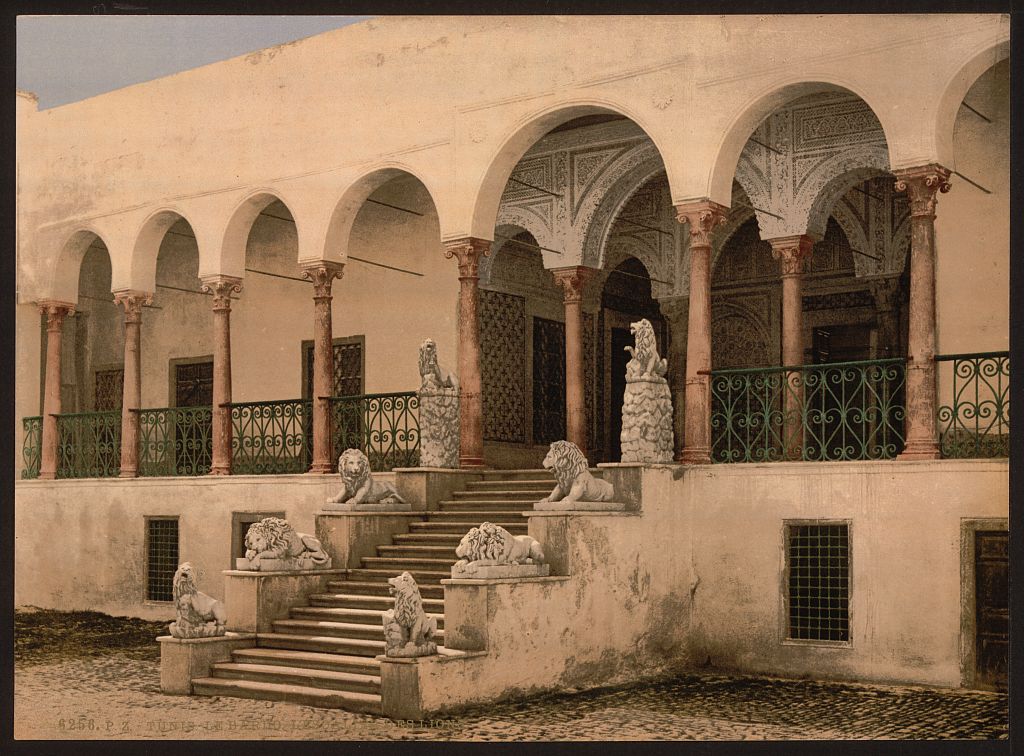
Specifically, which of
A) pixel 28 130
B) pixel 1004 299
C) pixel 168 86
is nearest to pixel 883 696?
pixel 1004 299

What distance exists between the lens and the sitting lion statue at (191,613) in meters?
12.4

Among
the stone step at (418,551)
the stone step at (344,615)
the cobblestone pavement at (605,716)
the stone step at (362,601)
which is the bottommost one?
the cobblestone pavement at (605,716)

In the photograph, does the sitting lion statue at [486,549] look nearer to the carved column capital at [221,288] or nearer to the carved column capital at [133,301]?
the carved column capital at [221,288]

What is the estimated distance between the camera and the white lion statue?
1085 centimetres

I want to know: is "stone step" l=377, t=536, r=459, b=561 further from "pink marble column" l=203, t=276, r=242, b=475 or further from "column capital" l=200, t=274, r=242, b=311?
"column capital" l=200, t=274, r=242, b=311

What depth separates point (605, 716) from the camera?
11000 millimetres

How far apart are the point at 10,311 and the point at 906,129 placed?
7492 mm

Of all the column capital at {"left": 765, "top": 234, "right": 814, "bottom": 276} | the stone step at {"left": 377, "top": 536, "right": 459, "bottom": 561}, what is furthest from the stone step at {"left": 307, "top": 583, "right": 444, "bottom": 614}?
the column capital at {"left": 765, "top": 234, "right": 814, "bottom": 276}

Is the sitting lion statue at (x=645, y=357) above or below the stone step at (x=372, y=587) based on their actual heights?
above

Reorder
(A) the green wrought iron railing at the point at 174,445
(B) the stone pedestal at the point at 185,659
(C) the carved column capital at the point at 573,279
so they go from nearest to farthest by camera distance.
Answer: (B) the stone pedestal at the point at 185,659, (C) the carved column capital at the point at 573,279, (A) the green wrought iron railing at the point at 174,445

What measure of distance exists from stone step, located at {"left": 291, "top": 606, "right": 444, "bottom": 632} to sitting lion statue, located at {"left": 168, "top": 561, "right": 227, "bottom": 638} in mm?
742

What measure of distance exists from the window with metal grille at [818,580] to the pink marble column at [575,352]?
143 inches

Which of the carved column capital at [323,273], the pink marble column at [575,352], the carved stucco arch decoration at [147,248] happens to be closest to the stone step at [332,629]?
the pink marble column at [575,352]

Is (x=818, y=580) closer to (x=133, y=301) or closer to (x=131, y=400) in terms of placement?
(x=131, y=400)
